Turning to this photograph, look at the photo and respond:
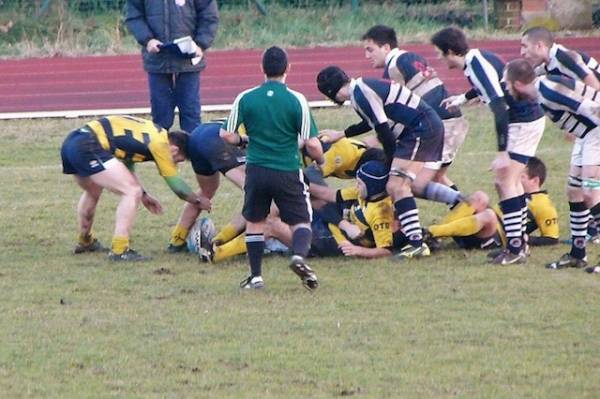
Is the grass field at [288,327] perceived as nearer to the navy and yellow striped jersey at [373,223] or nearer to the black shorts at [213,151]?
the navy and yellow striped jersey at [373,223]

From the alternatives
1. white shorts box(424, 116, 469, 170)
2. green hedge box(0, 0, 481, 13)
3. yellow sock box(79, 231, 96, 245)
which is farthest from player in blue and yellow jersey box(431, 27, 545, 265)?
green hedge box(0, 0, 481, 13)

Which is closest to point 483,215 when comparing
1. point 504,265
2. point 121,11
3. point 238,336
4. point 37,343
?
point 504,265

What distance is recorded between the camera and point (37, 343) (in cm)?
748

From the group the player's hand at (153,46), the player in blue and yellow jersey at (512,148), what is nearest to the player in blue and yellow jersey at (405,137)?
the player in blue and yellow jersey at (512,148)

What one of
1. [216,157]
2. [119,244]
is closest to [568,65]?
[216,157]

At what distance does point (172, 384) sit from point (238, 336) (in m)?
0.99

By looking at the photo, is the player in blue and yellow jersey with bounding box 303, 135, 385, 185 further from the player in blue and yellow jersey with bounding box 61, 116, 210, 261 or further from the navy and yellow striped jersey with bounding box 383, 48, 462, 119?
the player in blue and yellow jersey with bounding box 61, 116, 210, 261

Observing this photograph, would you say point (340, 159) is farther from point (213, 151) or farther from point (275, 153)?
point (275, 153)

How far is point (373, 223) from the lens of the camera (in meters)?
9.88

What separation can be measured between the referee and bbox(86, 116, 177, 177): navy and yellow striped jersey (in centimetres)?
99

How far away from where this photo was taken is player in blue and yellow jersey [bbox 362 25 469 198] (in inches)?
393

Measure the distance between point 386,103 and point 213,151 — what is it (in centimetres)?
128

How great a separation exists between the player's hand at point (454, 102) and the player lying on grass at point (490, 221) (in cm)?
67

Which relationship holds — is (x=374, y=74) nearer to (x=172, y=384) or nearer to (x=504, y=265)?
(x=504, y=265)
